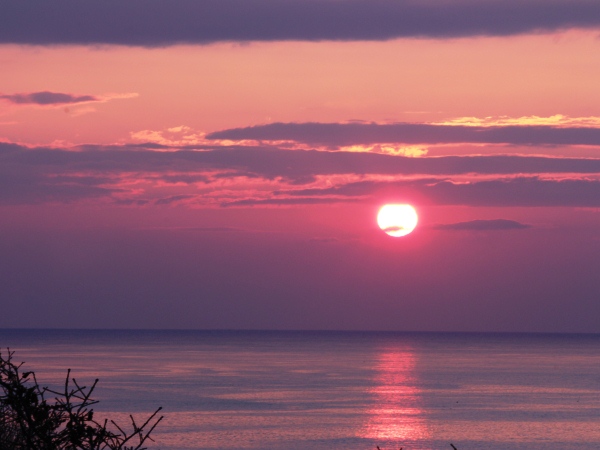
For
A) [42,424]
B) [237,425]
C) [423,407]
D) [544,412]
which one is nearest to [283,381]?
[423,407]

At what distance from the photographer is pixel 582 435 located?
71812 millimetres

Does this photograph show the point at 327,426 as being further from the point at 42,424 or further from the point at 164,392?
the point at 42,424

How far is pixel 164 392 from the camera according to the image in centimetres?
9938

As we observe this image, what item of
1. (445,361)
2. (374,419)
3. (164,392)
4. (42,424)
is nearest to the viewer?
(42,424)

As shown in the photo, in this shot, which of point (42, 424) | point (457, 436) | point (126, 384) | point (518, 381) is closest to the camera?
point (42, 424)

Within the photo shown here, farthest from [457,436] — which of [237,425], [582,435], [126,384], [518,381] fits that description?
[518,381]

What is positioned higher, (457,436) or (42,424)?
(457,436)

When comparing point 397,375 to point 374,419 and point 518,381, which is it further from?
point 374,419

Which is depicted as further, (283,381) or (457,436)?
(283,381)

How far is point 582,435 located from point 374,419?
16999 millimetres

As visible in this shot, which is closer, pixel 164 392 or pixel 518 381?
pixel 164 392

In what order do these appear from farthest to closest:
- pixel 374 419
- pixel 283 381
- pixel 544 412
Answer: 1. pixel 283 381
2. pixel 544 412
3. pixel 374 419

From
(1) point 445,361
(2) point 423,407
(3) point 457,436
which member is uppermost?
(1) point 445,361

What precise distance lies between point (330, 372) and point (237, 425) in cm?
7020
